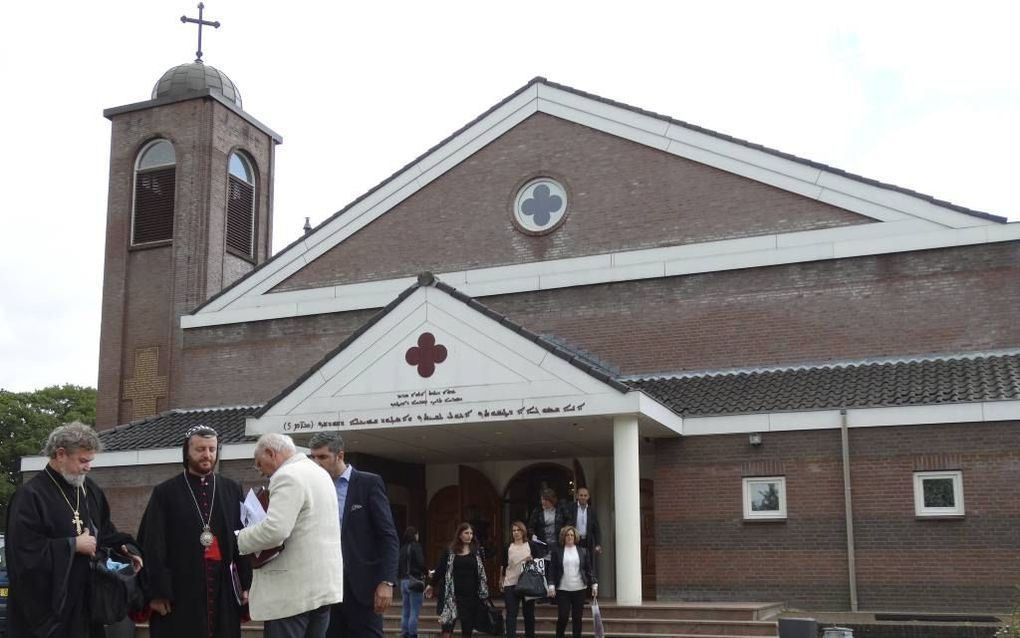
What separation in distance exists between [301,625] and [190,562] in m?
0.93

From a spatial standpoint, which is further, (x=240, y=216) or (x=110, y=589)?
(x=240, y=216)

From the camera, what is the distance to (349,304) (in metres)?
25.3

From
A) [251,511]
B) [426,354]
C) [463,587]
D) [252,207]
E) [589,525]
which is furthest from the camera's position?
[252,207]

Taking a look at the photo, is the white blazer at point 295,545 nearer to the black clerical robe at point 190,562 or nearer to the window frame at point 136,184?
the black clerical robe at point 190,562

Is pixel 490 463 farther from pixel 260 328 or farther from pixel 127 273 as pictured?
pixel 127 273

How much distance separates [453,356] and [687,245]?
6424mm

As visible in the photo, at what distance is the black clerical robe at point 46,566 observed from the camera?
7.01 metres

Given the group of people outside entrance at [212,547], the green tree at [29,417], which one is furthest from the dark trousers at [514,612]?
the green tree at [29,417]

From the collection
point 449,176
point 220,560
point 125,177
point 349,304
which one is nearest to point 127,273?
point 125,177

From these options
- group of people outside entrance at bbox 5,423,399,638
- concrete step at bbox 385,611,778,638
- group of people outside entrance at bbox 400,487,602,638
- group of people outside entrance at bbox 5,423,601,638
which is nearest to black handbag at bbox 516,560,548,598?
group of people outside entrance at bbox 400,487,602,638

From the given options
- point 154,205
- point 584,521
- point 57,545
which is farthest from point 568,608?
point 154,205

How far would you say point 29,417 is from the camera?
61625 millimetres

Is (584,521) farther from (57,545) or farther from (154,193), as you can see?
(154,193)

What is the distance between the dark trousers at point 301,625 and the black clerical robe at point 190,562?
536 millimetres
